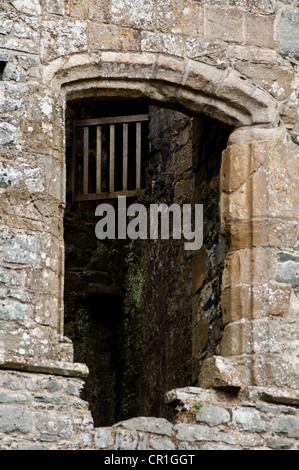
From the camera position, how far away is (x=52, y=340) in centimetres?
576

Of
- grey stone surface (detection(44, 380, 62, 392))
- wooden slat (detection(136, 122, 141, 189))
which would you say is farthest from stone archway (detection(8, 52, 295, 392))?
wooden slat (detection(136, 122, 141, 189))

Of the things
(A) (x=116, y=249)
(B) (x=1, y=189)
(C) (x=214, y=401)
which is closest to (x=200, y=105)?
(B) (x=1, y=189)

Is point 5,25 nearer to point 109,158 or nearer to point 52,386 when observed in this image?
point 52,386

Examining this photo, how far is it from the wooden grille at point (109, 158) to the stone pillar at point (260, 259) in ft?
13.0

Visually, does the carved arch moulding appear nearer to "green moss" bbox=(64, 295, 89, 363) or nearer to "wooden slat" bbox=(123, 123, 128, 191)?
"wooden slat" bbox=(123, 123, 128, 191)

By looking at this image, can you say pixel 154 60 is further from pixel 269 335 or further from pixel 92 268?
pixel 92 268

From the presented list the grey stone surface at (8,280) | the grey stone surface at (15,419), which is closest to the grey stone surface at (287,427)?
the grey stone surface at (15,419)

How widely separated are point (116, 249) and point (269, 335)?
5.03m

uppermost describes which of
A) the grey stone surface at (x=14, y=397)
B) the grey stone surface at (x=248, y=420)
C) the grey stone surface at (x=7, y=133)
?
the grey stone surface at (x=7, y=133)

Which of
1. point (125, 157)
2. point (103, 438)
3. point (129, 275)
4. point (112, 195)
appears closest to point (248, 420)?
point (103, 438)

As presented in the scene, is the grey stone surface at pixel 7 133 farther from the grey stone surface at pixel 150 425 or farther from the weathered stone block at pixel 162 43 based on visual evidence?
the grey stone surface at pixel 150 425

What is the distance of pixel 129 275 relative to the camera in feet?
34.8

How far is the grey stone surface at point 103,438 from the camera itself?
5.61m

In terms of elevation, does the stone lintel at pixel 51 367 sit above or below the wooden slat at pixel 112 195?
below
